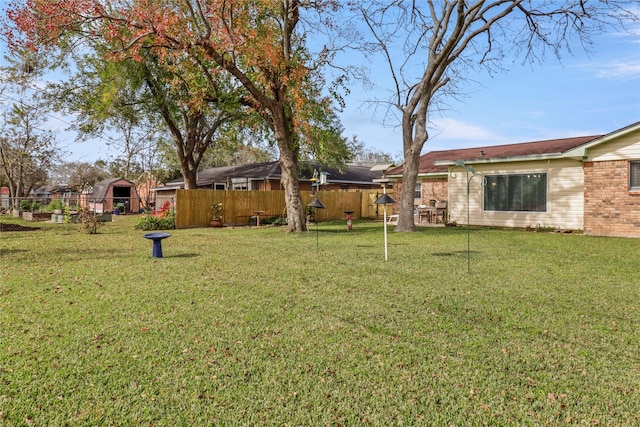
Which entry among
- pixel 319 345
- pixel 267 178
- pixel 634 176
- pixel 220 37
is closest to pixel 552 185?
pixel 634 176

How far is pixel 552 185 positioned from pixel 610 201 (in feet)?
7.49

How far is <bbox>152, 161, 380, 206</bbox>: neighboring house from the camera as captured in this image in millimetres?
27203

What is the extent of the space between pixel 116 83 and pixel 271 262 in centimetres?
1596

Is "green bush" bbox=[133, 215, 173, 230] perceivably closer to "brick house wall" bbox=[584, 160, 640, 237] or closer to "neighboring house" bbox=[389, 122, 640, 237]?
"neighboring house" bbox=[389, 122, 640, 237]

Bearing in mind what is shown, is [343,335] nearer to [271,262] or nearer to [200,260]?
[271,262]

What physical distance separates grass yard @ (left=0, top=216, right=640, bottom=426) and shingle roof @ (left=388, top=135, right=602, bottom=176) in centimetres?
941

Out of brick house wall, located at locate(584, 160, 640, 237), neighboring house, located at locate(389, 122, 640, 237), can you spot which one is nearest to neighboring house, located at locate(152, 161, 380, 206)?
neighboring house, located at locate(389, 122, 640, 237)

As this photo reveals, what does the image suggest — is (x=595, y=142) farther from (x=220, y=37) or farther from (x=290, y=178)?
(x=220, y=37)

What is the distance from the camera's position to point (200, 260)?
8688 mm

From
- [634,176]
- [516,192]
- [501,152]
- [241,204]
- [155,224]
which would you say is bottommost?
[155,224]

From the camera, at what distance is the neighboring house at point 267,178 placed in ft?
89.2

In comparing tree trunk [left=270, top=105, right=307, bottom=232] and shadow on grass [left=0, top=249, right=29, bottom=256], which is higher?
tree trunk [left=270, top=105, right=307, bottom=232]

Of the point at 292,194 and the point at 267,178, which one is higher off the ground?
the point at 267,178

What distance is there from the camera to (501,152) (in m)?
18.0
